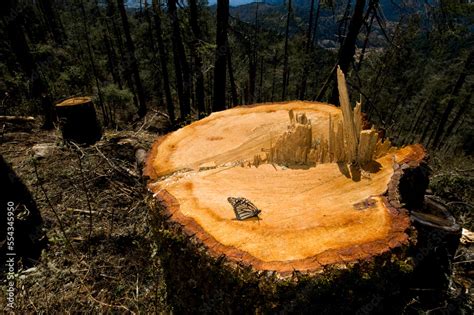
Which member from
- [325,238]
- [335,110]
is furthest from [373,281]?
[335,110]

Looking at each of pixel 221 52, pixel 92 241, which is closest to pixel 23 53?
pixel 221 52

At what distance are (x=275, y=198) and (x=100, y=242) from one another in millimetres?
2523

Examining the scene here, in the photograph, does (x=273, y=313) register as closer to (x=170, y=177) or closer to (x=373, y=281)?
(x=373, y=281)

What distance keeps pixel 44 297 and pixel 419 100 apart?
38315mm

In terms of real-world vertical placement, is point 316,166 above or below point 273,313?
above

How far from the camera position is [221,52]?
638cm

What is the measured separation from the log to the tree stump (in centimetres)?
316

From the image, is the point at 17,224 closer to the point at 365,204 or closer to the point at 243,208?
the point at 243,208

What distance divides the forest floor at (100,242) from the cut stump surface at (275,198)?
571mm

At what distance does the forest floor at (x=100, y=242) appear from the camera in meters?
2.71

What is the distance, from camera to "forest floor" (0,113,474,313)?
8.87 feet

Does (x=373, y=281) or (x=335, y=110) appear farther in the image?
(x=335, y=110)

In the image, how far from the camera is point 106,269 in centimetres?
306

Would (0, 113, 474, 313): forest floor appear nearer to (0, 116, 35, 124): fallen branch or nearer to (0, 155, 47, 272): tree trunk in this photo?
(0, 155, 47, 272): tree trunk
